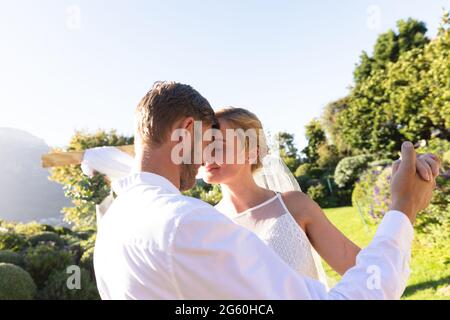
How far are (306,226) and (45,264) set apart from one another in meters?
5.87

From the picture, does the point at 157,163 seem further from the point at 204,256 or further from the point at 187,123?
the point at 204,256

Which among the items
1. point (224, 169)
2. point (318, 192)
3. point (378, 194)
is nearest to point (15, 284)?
point (224, 169)

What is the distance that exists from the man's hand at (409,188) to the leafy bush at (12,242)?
8758mm

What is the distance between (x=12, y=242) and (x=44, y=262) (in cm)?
243

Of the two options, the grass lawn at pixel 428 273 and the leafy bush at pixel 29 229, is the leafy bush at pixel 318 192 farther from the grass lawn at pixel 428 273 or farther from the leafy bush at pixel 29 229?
the leafy bush at pixel 29 229

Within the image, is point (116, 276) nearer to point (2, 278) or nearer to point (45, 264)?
point (2, 278)

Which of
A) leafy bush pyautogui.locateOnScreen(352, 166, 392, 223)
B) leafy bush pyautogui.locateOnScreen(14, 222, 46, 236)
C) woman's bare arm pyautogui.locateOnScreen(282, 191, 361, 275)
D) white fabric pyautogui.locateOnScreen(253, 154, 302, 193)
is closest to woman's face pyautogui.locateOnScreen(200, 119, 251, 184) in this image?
woman's bare arm pyautogui.locateOnScreen(282, 191, 361, 275)

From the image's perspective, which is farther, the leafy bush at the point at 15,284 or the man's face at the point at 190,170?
the leafy bush at the point at 15,284

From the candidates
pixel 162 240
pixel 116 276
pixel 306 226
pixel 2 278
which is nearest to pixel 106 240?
pixel 116 276

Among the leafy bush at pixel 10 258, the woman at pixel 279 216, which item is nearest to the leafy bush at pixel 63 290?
the leafy bush at pixel 10 258

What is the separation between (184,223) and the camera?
2.97 feet

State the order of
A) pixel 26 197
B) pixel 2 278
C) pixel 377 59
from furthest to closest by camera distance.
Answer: pixel 26 197 < pixel 377 59 < pixel 2 278

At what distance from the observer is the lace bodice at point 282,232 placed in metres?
2.23

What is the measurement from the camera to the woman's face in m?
2.38
